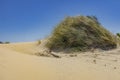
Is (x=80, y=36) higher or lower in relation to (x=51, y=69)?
higher

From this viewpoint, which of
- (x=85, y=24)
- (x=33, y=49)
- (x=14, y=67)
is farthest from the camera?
(x=85, y=24)

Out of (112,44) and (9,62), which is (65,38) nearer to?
(112,44)

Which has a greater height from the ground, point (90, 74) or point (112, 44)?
point (112, 44)

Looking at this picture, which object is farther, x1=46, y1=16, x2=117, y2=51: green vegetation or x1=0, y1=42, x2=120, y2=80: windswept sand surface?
x1=46, y1=16, x2=117, y2=51: green vegetation

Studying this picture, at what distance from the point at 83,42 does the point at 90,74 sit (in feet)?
14.3

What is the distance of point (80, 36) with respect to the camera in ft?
41.7

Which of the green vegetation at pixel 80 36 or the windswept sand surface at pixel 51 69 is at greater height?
the green vegetation at pixel 80 36

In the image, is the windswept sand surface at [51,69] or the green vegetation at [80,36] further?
the green vegetation at [80,36]

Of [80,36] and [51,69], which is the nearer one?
[51,69]

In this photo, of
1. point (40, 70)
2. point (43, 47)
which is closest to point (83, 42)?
point (43, 47)

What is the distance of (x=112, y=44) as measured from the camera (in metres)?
12.9

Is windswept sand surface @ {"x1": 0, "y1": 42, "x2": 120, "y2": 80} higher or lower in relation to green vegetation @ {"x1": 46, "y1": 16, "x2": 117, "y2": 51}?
lower

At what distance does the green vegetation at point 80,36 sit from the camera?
1248cm

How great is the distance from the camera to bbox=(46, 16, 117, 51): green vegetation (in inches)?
492
